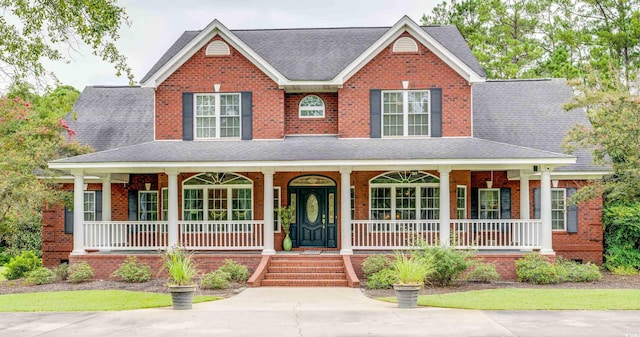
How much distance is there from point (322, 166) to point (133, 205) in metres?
7.84

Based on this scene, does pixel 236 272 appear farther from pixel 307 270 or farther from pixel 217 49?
pixel 217 49

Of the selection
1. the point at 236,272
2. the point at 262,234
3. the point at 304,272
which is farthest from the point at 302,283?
the point at 262,234

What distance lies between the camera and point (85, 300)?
659 inches

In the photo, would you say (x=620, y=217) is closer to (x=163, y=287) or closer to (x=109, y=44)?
(x=163, y=287)

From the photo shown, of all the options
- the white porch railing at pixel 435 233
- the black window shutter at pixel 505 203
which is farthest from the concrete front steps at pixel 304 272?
the black window shutter at pixel 505 203

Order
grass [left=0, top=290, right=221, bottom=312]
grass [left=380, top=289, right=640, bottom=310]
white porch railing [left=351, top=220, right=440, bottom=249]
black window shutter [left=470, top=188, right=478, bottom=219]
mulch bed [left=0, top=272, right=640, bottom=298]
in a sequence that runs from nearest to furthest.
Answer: grass [left=380, top=289, right=640, bottom=310], grass [left=0, top=290, right=221, bottom=312], mulch bed [left=0, top=272, right=640, bottom=298], white porch railing [left=351, top=220, right=440, bottom=249], black window shutter [left=470, top=188, right=478, bottom=219]

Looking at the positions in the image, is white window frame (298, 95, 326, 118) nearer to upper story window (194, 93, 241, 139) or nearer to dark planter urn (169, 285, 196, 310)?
upper story window (194, 93, 241, 139)

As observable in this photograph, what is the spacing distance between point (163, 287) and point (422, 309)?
24.6 ft

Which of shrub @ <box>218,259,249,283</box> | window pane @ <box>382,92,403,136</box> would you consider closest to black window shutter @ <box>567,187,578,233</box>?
window pane @ <box>382,92,403,136</box>

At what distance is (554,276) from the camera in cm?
1950

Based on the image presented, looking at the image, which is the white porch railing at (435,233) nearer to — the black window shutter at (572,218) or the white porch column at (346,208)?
the white porch column at (346,208)

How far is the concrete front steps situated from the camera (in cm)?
1952

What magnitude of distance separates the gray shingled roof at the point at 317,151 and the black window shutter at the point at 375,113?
0.96 feet

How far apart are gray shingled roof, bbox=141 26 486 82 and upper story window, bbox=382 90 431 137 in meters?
1.92
